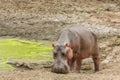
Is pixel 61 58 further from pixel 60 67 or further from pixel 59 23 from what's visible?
pixel 59 23

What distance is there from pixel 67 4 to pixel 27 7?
2079mm

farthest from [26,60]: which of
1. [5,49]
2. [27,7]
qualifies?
[27,7]

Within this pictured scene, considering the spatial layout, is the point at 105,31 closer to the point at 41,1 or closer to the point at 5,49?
the point at 5,49

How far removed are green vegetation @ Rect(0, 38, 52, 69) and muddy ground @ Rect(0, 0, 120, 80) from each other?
0.58 metres

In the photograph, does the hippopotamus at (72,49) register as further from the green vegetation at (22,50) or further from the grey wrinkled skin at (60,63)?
the green vegetation at (22,50)

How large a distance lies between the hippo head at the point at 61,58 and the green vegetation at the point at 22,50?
194cm

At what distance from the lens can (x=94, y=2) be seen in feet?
78.5

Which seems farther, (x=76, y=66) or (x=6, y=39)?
(x=6, y=39)

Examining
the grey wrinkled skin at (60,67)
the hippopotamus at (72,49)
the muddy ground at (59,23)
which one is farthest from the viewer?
the muddy ground at (59,23)

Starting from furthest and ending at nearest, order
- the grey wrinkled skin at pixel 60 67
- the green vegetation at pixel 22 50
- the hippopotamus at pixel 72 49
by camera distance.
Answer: the green vegetation at pixel 22 50 → the hippopotamus at pixel 72 49 → the grey wrinkled skin at pixel 60 67

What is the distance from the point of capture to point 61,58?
9562 millimetres

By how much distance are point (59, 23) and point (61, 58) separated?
27.7 ft

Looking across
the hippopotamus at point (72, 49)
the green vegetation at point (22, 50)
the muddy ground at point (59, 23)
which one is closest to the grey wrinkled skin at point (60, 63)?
the hippopotamus at point (72, 49)

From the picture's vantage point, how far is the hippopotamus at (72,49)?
9.54 metres
